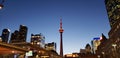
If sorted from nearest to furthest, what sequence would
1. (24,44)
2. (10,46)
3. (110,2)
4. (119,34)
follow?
1. (10,46)
2. (24,44)
3. (119,34)
4. (110,2)

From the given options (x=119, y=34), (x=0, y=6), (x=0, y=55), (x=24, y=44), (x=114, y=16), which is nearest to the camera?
(x=0, y=6)

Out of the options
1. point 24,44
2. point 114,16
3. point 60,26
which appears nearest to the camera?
point 24,44

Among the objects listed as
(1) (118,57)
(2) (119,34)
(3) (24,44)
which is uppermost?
(2) (119,34)

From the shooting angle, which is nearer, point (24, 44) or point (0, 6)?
point (0, 6)

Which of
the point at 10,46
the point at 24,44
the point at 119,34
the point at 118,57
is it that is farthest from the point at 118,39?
the point at 10,46

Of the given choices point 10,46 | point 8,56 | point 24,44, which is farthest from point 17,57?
point 24,44

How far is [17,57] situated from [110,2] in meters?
164

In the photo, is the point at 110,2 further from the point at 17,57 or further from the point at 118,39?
the point at 17,57

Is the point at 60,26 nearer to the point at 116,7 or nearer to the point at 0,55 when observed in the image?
the point at 116,7

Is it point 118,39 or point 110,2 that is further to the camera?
point 110,2

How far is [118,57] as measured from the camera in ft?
276

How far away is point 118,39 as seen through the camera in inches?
3317

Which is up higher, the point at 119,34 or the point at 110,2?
the point at 110,2

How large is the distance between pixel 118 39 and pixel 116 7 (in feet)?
292
